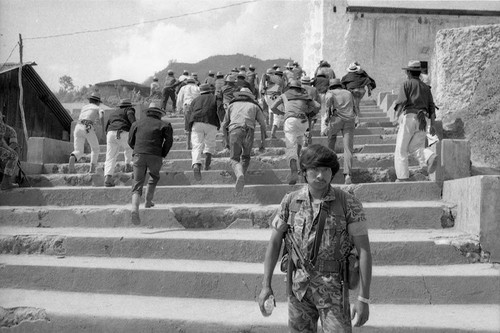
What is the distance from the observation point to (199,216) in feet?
21.7

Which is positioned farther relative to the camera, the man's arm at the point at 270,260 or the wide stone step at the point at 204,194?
the wide stone step at the point at 204,194

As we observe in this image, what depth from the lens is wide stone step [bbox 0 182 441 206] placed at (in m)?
6.47

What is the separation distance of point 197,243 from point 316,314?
9.15ft

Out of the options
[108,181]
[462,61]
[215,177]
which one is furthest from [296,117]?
[462,61]

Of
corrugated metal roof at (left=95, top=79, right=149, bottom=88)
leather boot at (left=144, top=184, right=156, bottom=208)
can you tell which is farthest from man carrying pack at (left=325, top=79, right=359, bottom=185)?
corrugated metal roof at (left=95, top=79, right=149, bottom=88)

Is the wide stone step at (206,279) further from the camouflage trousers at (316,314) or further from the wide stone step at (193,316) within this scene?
the camouflage trousers at (316,314)

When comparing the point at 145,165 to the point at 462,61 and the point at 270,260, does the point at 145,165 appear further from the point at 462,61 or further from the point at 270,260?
the point at 462,61

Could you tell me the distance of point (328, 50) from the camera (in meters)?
23.9

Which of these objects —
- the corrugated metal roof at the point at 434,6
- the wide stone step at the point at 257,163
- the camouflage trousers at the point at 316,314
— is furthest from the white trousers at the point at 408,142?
the corrugated metal roof at the point at 434,6

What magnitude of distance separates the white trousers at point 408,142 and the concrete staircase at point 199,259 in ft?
1.24

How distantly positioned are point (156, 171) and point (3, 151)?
9.44 ft

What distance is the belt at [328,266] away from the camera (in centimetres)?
305

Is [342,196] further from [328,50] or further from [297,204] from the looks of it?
[328,50]

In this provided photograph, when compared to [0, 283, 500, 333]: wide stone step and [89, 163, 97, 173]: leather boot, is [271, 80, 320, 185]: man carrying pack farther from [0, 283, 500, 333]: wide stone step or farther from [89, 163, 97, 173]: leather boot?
[89, 163, 97, 173]: leather boot
